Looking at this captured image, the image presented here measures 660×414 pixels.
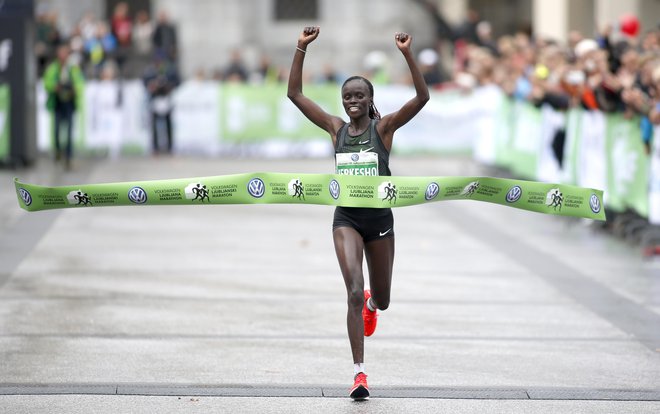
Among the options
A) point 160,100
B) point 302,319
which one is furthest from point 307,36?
point 160,100

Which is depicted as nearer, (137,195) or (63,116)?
(137,195)

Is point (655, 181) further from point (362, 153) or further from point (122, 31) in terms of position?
point (122, 31)

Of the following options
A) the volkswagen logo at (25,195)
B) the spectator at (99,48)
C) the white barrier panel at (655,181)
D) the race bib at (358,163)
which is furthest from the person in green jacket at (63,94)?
the race bib at (358,163)

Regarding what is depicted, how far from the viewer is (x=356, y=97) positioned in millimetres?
8258

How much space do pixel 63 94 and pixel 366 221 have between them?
16.0 meters

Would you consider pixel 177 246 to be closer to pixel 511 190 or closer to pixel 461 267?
pixel 461 267

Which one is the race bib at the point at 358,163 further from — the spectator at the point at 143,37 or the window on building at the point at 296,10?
the window on building at the point at 296,10

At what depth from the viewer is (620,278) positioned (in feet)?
41.9

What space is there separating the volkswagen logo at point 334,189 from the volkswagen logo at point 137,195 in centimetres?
A: 109

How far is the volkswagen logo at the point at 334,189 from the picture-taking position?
828 centimetres

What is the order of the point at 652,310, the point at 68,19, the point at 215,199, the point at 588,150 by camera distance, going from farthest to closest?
the point at 68,19 < the point at 588,150 < the point at 652,310 < the point at 215,199

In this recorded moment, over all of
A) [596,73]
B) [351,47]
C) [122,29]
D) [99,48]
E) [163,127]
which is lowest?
[163,127]

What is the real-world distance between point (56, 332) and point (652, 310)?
4.50m

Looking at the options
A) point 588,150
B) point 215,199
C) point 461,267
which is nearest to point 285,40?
point 588,150
